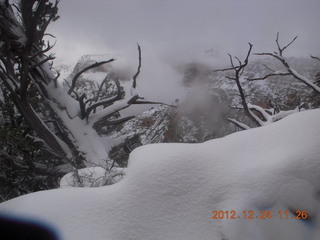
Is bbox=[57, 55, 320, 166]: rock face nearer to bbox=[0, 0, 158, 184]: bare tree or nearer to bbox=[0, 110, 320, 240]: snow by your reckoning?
bbox=[0, 0, 158, 184]: bare tree

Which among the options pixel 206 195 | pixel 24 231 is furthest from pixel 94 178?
pixel 206 195

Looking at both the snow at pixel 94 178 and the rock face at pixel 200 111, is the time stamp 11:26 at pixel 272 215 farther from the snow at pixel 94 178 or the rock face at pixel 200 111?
the rock face at pixel 200 111

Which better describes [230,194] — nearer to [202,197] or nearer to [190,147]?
[202,197]

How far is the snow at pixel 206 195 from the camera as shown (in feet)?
5.63

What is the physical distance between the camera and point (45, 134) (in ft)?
27.0

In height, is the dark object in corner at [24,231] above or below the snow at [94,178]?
above

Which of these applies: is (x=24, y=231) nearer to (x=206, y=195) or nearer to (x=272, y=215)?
(x=206, y=195)

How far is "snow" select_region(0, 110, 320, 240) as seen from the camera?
1.71m

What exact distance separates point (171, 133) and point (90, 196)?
15930 millimetres

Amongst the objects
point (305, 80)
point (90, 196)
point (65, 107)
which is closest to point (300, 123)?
point (90, 196)

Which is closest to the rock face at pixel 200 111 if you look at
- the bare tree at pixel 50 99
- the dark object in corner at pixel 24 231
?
the bare tree at pixel 50 99

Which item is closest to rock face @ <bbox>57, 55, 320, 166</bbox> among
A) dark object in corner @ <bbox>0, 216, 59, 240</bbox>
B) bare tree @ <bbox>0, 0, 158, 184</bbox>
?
bare tree @ <bbox>0, 0, 158, 184</bbox>

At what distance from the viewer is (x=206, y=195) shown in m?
1.89

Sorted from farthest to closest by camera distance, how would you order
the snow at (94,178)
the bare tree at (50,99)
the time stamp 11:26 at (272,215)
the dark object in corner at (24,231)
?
1. the bare tree at (50,99)
2. the snow at (94,178)
3. the dark object in corner at (24,231)
4. the time stamp 11:26 at (272,215)
